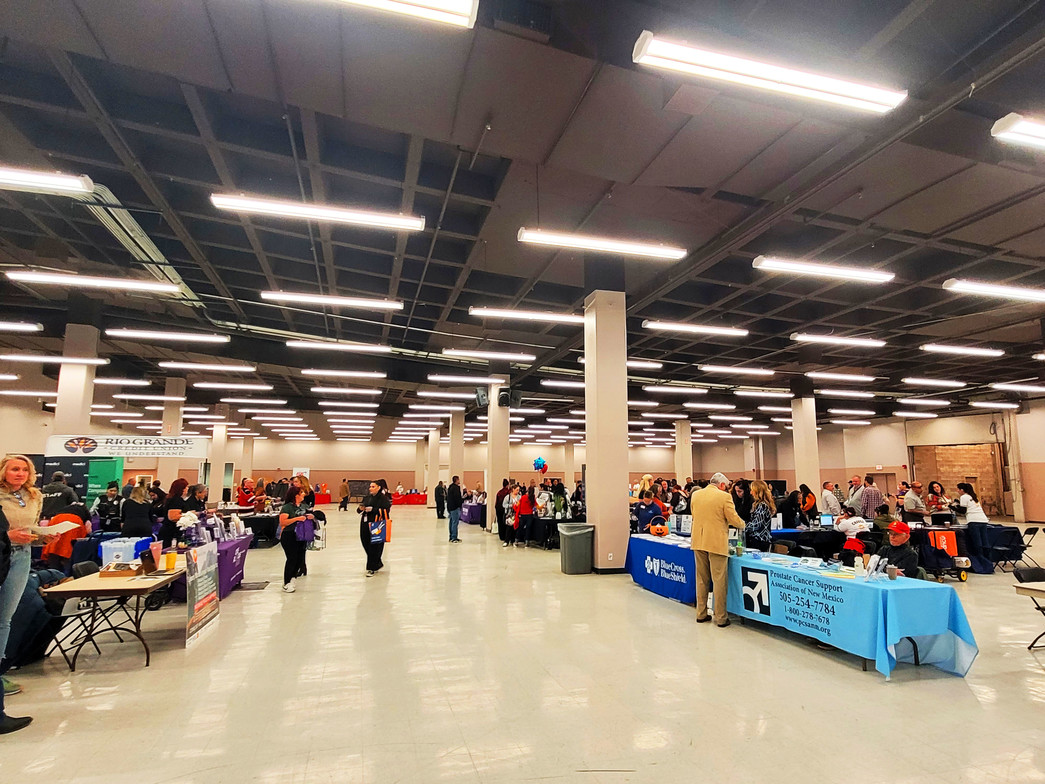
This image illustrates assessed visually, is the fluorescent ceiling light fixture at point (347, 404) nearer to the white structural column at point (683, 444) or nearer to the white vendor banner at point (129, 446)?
the white vendor banner at point (129, 446)

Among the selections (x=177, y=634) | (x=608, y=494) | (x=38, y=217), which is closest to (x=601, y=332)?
(x=608, y=494)

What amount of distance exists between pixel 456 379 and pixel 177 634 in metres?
10.2

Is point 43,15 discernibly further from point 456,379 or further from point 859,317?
point 859,317

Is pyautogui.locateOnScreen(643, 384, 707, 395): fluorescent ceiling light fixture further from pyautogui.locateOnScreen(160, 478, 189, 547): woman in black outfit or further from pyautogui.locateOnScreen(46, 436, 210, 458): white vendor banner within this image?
pyautogui.locateOnScreen(160, 478, 189, 547): woman in black outfit

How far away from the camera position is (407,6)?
2977 mm

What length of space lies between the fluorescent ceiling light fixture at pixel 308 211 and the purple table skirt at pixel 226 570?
407 cm

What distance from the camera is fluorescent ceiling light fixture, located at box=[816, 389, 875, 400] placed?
59.5 ft

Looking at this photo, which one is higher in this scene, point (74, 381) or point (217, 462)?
point (74, 381)

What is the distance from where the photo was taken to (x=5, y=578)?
10.6 feet

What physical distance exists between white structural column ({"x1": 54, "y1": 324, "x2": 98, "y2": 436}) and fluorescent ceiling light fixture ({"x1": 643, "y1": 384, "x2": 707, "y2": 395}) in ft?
46.5

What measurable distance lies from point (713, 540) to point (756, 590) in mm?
601

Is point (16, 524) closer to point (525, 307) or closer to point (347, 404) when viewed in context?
point (525, 307)

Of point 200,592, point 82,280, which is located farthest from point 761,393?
point 82,280

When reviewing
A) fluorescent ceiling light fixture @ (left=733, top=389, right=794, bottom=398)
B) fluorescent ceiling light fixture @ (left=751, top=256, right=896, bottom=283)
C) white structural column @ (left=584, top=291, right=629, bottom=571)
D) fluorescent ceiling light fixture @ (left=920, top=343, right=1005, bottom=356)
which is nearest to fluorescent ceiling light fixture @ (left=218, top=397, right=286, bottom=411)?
white structural column @ (left=584, top=291, right=629, bottom=571)
